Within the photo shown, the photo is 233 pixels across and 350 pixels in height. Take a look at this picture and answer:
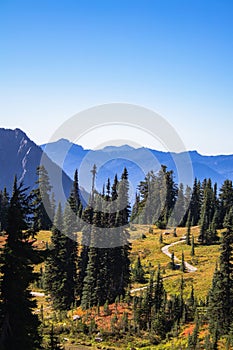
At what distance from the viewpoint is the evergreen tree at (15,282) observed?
17.1 meters

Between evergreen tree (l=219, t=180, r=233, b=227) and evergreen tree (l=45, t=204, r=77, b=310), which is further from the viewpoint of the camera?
evergreen tree (l=219, t=180, r=233, b=227)

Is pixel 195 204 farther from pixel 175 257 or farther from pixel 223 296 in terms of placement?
pixel 223 296

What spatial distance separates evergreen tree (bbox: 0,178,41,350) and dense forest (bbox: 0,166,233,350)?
0.04m

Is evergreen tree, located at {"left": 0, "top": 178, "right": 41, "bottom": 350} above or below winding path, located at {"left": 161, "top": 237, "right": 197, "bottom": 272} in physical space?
above

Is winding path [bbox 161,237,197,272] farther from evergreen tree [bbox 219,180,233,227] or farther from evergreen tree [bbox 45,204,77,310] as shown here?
evergreen tree [bbox 45,204,77,310]

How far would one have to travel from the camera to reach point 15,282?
682 inches

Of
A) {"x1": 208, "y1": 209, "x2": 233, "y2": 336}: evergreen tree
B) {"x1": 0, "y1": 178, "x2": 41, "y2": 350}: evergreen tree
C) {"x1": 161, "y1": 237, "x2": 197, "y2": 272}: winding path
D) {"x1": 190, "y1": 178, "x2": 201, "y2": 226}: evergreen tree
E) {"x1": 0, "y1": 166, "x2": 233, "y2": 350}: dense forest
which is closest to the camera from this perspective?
{"x1": 0, "y1": 178, "x2": 41, "y2": 350}: evergreen tree

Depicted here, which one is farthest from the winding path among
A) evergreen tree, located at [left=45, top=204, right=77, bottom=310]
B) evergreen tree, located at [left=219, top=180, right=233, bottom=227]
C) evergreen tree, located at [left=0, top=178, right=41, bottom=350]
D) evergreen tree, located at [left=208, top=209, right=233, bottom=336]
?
evergreen tree, located at [left=0, top=178, right=41, bottom=350]

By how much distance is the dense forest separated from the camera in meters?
17.6

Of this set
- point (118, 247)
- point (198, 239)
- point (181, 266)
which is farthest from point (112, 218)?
point (198, 239)

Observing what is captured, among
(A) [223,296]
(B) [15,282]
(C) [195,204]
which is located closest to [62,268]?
(A) [223,296]

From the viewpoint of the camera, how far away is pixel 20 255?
17.6m

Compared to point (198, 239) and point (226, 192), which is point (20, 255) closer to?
point (198, 239)

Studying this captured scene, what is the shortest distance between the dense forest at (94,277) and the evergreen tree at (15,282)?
0.04 metres
